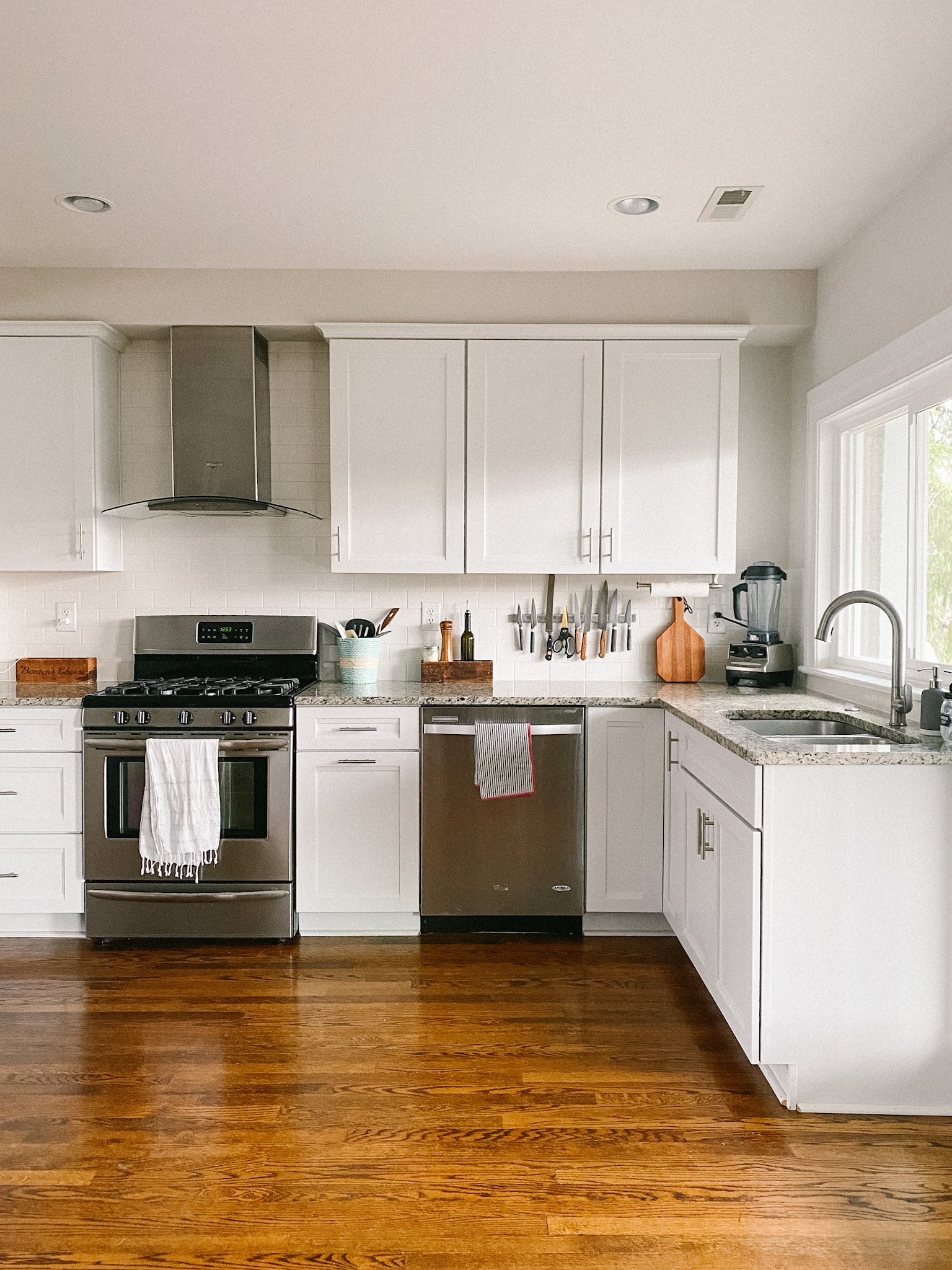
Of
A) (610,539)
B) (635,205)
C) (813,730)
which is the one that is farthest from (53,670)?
(813,730)

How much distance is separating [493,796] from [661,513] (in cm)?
132

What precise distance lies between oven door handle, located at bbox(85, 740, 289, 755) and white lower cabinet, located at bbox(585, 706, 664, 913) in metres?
1.18

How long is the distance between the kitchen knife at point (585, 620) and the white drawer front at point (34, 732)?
2041 millimetres

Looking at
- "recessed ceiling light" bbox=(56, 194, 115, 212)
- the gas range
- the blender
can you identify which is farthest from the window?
"recessed ceiling light" bbox=(56, 194, 115, 212)

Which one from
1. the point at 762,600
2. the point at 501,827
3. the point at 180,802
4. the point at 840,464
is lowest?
the point at 501,827

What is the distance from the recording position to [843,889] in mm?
2219

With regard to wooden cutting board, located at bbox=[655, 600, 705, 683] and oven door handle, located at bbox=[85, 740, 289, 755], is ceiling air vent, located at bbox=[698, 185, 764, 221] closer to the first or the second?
wooden cutting board, located at bbox=[655, 600, 705, 683]

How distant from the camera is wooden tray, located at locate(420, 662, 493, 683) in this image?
380cm

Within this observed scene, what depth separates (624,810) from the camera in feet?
11.1

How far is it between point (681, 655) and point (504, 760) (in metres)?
1.04

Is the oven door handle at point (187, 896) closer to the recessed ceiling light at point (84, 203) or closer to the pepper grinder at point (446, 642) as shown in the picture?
the pepper grinder at point (446, 642)

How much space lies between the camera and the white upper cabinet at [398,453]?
3.62 m

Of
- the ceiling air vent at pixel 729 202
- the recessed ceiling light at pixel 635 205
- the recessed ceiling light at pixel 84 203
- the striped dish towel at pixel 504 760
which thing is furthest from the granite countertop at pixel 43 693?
the ceiling air vent at pixel 729 202

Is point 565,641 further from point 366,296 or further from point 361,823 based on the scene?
point 366,296
